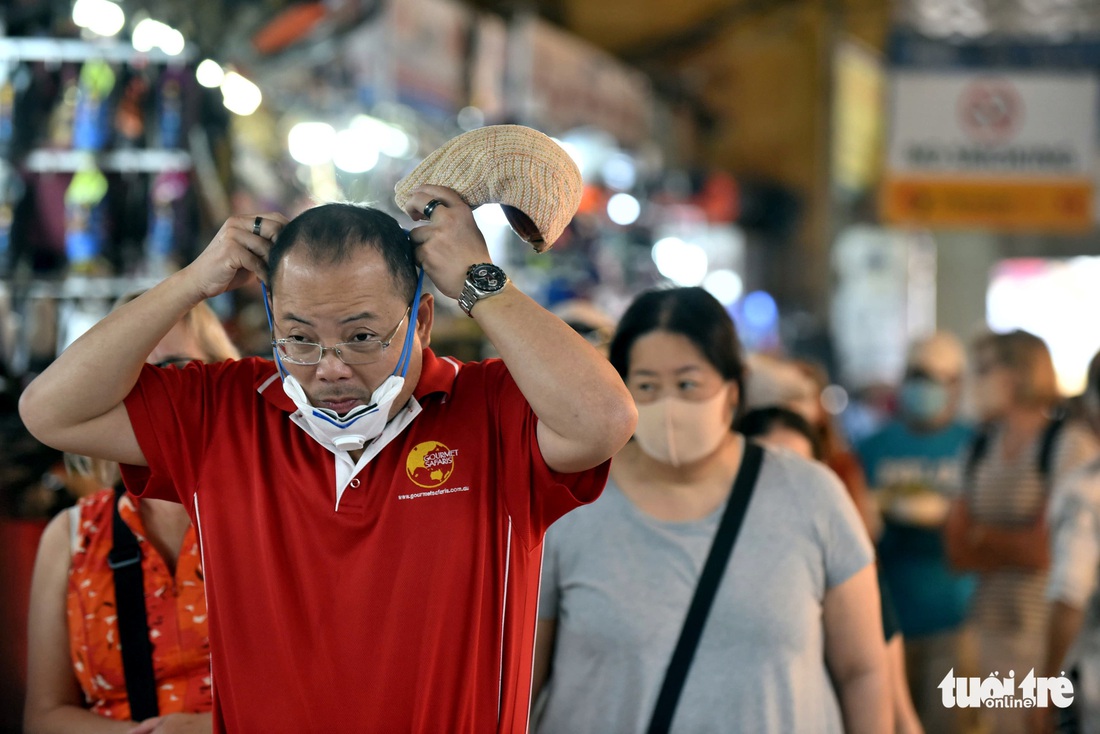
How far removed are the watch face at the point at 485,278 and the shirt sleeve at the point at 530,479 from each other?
0.64 feet

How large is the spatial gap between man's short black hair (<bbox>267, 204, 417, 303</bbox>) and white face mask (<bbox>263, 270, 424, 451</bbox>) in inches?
2.1

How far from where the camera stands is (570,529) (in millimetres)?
2795

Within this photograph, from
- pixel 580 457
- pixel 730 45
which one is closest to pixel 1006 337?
pixel 580 457

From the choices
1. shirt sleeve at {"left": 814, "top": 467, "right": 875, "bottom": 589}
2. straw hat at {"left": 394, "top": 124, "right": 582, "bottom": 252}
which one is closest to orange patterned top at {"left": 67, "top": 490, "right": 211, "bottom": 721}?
straw hat at {"left": 394, "top": 124, "right": 582, "bottom": 252}

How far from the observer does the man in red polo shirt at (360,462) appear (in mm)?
1922

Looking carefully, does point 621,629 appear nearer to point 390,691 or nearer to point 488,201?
point 390,691

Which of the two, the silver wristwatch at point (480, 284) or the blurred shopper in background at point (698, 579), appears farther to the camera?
the blurred shopper in background at point (698, 579)

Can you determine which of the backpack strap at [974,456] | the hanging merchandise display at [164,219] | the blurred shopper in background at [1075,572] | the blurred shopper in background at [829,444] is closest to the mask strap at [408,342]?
the blurred shopper in background at [1075,572]

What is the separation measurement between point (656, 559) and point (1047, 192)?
601cm

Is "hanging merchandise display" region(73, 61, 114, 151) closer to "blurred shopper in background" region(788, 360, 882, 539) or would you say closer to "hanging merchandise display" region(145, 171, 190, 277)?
"hanging merchandise display" region(145, 171, 190, 277)

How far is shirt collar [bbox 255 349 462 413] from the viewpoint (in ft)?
6.72

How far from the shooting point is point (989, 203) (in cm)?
770

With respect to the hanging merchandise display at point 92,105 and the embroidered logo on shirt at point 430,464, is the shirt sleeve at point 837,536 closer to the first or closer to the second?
the embroidered logo on shirt at point 430,464

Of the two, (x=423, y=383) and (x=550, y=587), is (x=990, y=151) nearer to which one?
(x=550, y=587)
